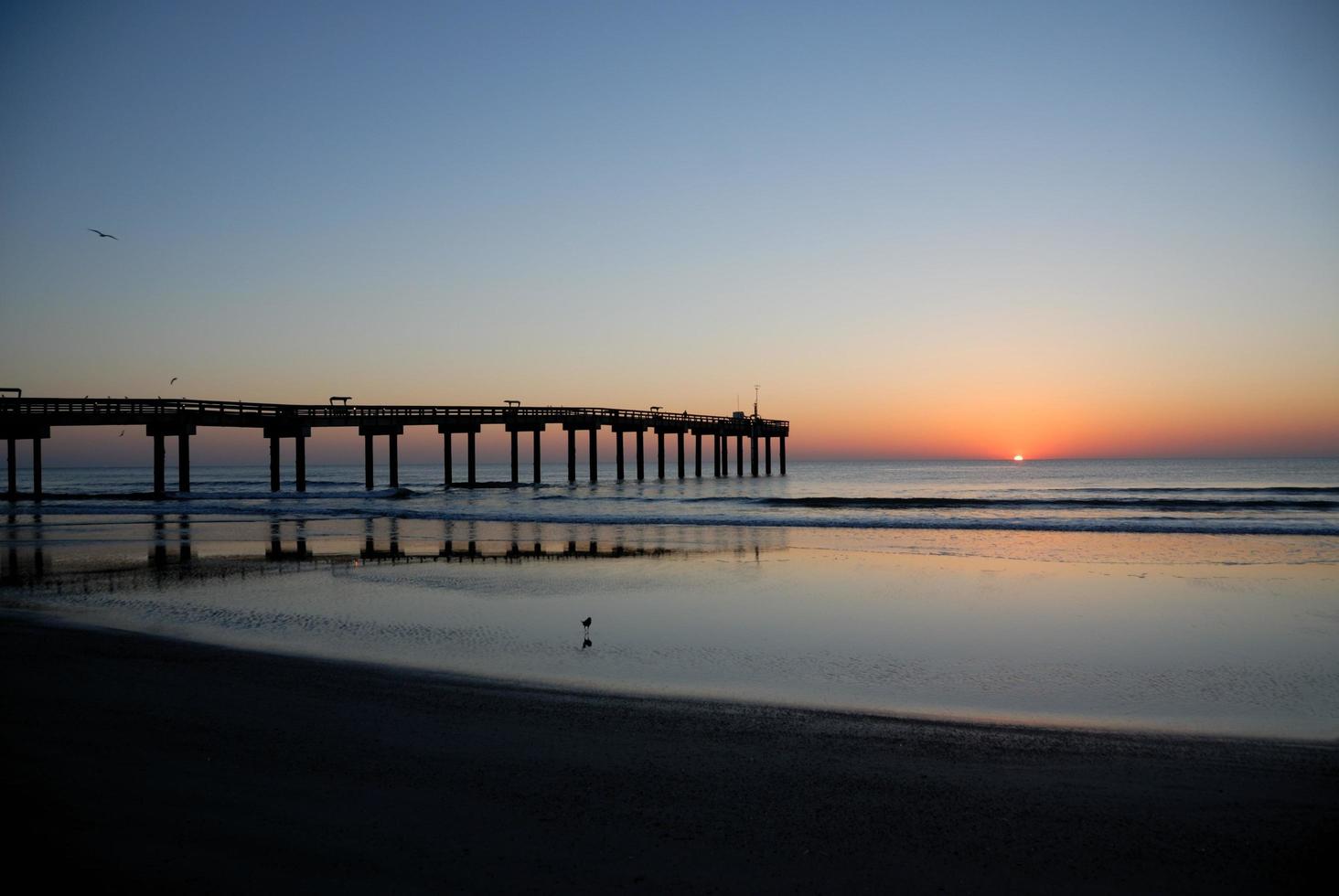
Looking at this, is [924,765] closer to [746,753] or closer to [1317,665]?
[746,753]

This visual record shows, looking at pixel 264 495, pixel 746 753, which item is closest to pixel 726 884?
pixel 746 753

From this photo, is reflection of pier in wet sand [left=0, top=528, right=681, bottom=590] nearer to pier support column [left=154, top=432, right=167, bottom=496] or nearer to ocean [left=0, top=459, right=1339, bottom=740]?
ocean [left=0, top=459, right=1339, bottom=740]

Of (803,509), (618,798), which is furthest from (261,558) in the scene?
(803,509)

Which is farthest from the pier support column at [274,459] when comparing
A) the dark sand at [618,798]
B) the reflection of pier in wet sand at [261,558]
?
the dark sand at [618,798]

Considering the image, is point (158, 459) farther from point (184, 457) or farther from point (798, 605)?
point (798, 605)

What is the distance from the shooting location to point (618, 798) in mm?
5203

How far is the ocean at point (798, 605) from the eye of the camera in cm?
814

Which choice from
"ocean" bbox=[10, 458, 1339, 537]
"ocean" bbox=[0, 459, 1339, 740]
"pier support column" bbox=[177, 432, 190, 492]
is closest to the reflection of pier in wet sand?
"ocean" bbox=[0, 459, 1339, 740]

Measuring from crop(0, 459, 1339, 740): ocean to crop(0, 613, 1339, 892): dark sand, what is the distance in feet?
3.55

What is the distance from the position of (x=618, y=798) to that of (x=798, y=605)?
7.84 m

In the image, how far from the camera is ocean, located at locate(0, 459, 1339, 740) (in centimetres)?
814

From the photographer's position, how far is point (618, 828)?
15.6 feet

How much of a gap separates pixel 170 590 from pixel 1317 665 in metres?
15.7

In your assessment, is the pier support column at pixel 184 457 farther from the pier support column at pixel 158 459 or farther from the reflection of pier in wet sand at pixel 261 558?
the reflection of pier in wet sand at pixel 261 558
